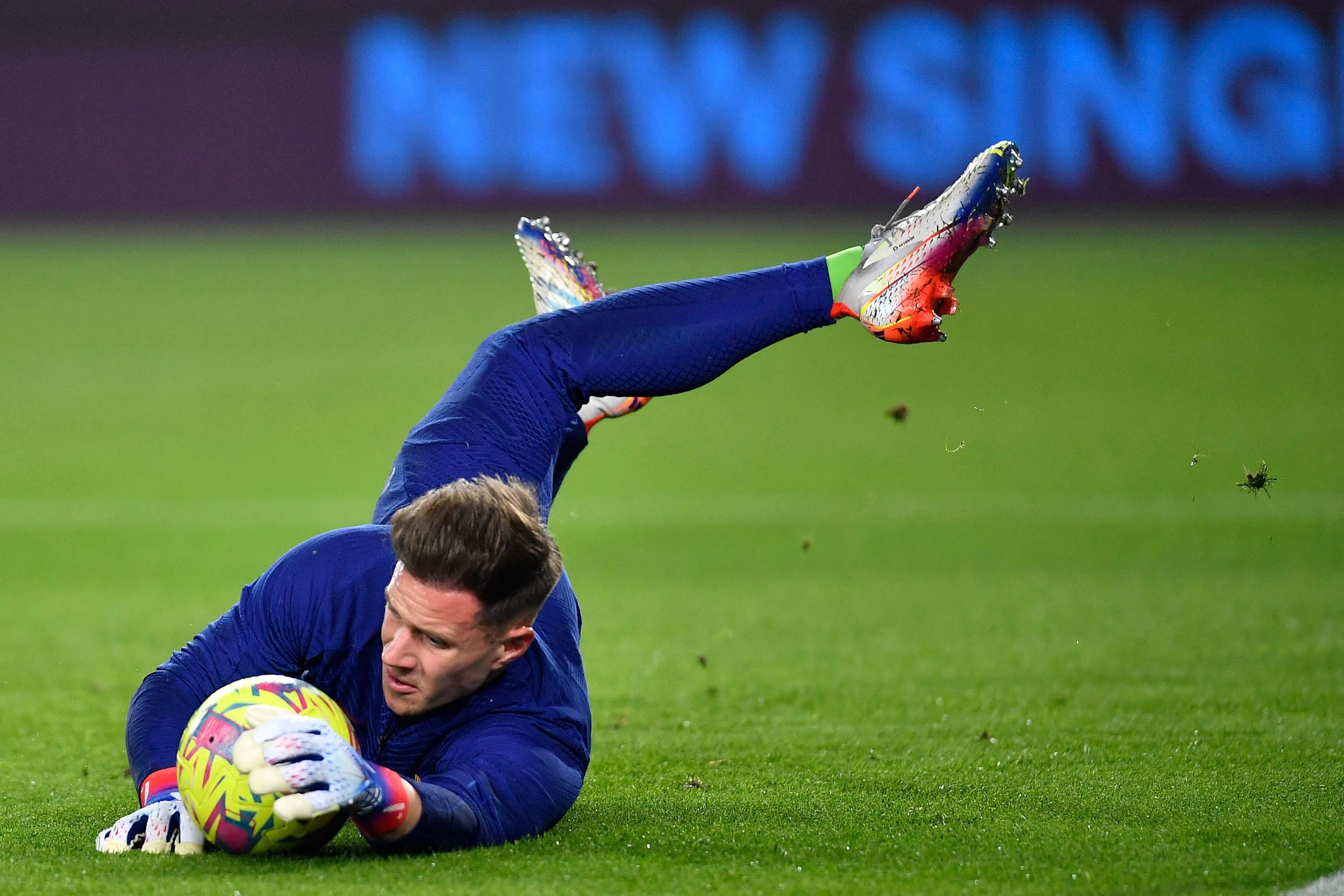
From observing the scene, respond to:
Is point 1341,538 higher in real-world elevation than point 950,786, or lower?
lower

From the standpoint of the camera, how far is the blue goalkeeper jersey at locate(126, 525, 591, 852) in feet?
13.3

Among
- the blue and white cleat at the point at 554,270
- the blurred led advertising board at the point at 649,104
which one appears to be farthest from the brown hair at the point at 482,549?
the blurred led advertising board at the point at 649,104

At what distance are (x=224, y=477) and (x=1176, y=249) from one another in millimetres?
11751

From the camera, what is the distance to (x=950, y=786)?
190 inches

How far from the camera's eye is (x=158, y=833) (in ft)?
12.9

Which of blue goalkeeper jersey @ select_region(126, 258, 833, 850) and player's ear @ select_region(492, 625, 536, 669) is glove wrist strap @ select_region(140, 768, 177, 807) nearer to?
blue goalkeeper jersey @ select_region(126, 258, 833, 850)

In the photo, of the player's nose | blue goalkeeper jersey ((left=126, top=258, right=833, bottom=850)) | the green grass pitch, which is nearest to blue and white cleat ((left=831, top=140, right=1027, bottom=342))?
blue goalkeeper jersey ((left=126, top=258, right=833, bottom=850))

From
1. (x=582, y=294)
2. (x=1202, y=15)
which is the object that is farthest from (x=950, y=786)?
(x=1202, y=15)

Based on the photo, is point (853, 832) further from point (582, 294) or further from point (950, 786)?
point (582, 294)

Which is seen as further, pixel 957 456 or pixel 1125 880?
pixel 957 456

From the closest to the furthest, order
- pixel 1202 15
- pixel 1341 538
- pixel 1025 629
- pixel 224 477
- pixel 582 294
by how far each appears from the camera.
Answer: pixel 582 294, pixel 1025 629, pixel 1341 538, pixel 224 477, pixel 1202 15

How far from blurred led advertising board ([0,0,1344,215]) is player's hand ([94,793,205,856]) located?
15995mm

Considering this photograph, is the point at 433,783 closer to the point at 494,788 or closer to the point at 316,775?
the point at 494,788

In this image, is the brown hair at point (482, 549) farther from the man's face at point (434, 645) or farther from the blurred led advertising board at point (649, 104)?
the blurred led advertising board at point (649, 104)
